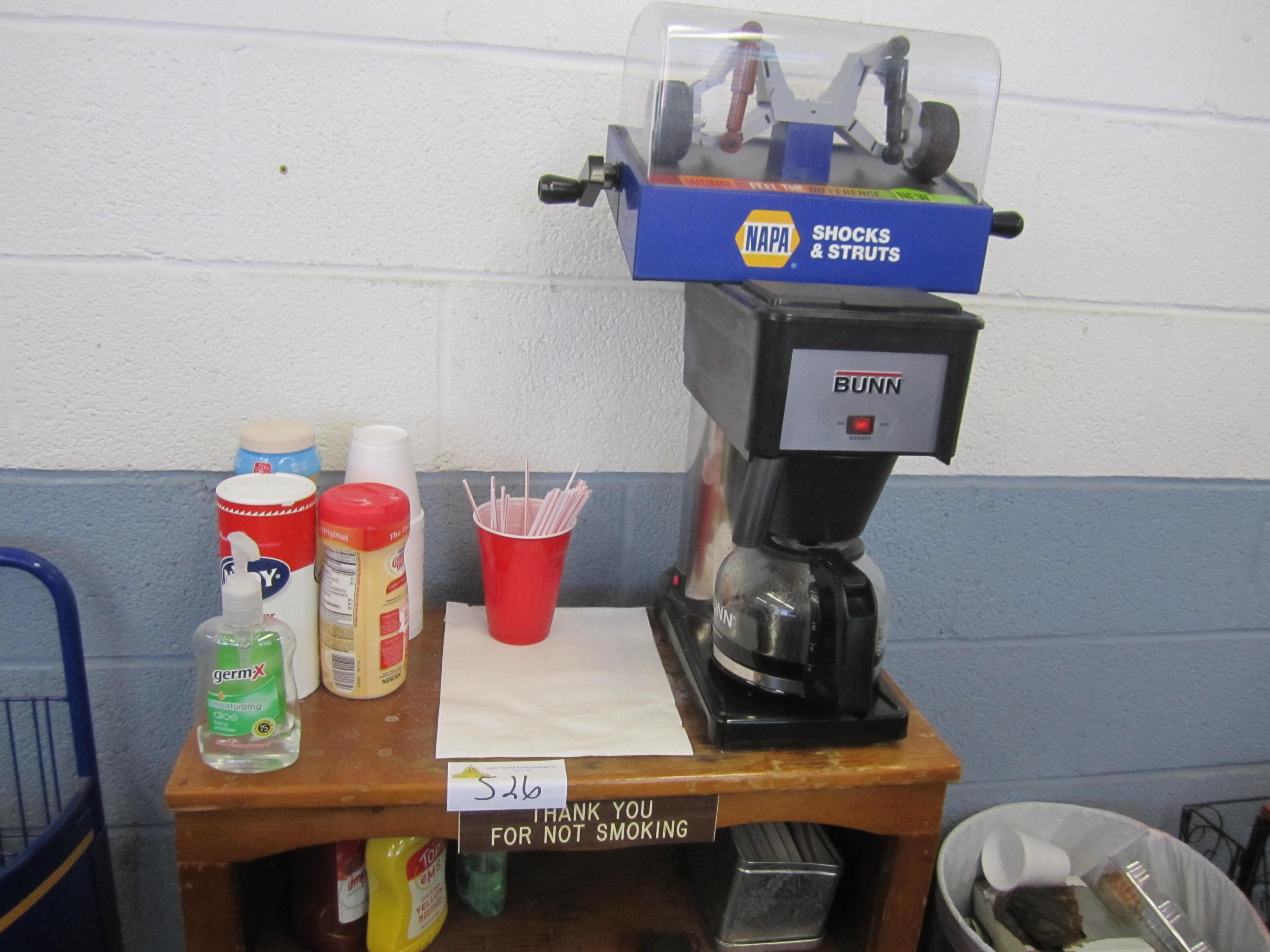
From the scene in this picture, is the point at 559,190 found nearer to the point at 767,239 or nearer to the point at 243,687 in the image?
the point at 767,239

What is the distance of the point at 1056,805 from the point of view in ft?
4.82

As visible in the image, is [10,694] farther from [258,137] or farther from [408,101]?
[408,101]

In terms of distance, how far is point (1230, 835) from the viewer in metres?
1.59

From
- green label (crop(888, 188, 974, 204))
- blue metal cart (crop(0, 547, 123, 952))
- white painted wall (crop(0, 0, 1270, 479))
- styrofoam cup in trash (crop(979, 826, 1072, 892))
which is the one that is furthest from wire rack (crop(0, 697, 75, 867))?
styrofoam cup in trash (crop(979, 826, 1072, 892))

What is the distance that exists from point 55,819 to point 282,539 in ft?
1.57

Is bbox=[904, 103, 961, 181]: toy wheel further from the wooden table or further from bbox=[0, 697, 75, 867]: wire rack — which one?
bbox=[0, 697, 75, 867]: wire rack

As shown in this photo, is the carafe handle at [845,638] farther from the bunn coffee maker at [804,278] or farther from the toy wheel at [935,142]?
the toy wheel at [935,142]

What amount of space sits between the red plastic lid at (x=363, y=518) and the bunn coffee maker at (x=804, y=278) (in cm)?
32

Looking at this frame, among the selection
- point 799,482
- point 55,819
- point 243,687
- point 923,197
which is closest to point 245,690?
point 243,687

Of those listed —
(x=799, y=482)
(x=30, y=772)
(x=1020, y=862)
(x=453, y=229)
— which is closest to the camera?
(x=799, y=482)

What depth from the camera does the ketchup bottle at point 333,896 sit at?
1024 mm

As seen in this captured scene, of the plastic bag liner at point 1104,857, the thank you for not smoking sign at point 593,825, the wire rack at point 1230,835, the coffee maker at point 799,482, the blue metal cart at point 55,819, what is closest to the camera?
the coffee maker at point 799,482

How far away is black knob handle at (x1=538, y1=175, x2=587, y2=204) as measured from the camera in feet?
3.16

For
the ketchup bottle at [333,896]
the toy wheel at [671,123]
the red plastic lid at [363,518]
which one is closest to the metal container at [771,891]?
the ketchup bottle at [333,896]
